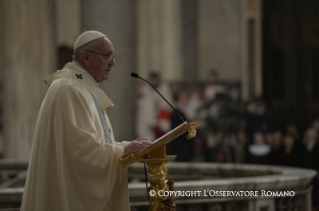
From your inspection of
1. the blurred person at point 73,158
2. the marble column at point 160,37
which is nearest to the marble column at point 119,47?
the blurred person at point 73,158

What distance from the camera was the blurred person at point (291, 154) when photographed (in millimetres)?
11059

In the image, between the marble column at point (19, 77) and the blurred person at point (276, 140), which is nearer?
the blurred person at point (276, 140)

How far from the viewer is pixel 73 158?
171 inches

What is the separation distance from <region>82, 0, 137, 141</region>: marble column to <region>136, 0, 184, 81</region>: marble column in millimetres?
8402

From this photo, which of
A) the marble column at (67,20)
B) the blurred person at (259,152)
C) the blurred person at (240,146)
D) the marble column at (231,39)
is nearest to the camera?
the blurred person at (259,152)

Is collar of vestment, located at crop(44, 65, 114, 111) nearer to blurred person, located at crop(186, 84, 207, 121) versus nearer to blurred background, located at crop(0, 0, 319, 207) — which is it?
blurred background, located at crop(0, 0, 319, 207)

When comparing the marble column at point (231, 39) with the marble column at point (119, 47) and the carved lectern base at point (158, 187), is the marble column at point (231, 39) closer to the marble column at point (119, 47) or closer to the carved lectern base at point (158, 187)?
the marble column at point (119, 47)

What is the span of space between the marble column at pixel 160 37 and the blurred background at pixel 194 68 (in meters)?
0.03

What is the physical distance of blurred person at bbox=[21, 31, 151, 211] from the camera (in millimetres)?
4336

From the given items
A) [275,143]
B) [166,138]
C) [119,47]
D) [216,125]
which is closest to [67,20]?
[216,125]

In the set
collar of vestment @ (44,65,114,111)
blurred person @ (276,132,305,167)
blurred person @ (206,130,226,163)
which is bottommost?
blurred person @ (206,130,226,163)

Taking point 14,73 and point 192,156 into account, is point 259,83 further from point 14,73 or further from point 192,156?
point 14,73

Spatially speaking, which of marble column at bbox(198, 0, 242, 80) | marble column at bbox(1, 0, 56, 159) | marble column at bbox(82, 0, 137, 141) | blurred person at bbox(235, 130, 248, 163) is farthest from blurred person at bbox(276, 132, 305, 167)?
marble column at bbox(198, 0, 242, 80)

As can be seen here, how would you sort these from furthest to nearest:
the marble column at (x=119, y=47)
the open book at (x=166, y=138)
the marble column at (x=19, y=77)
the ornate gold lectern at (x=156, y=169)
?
the marble column at (x=19, y=77) < the marble column at (x=119, y=47) < the ornate gold lectern at (x=156, y=169) < the open book at (x=166, y=138)
